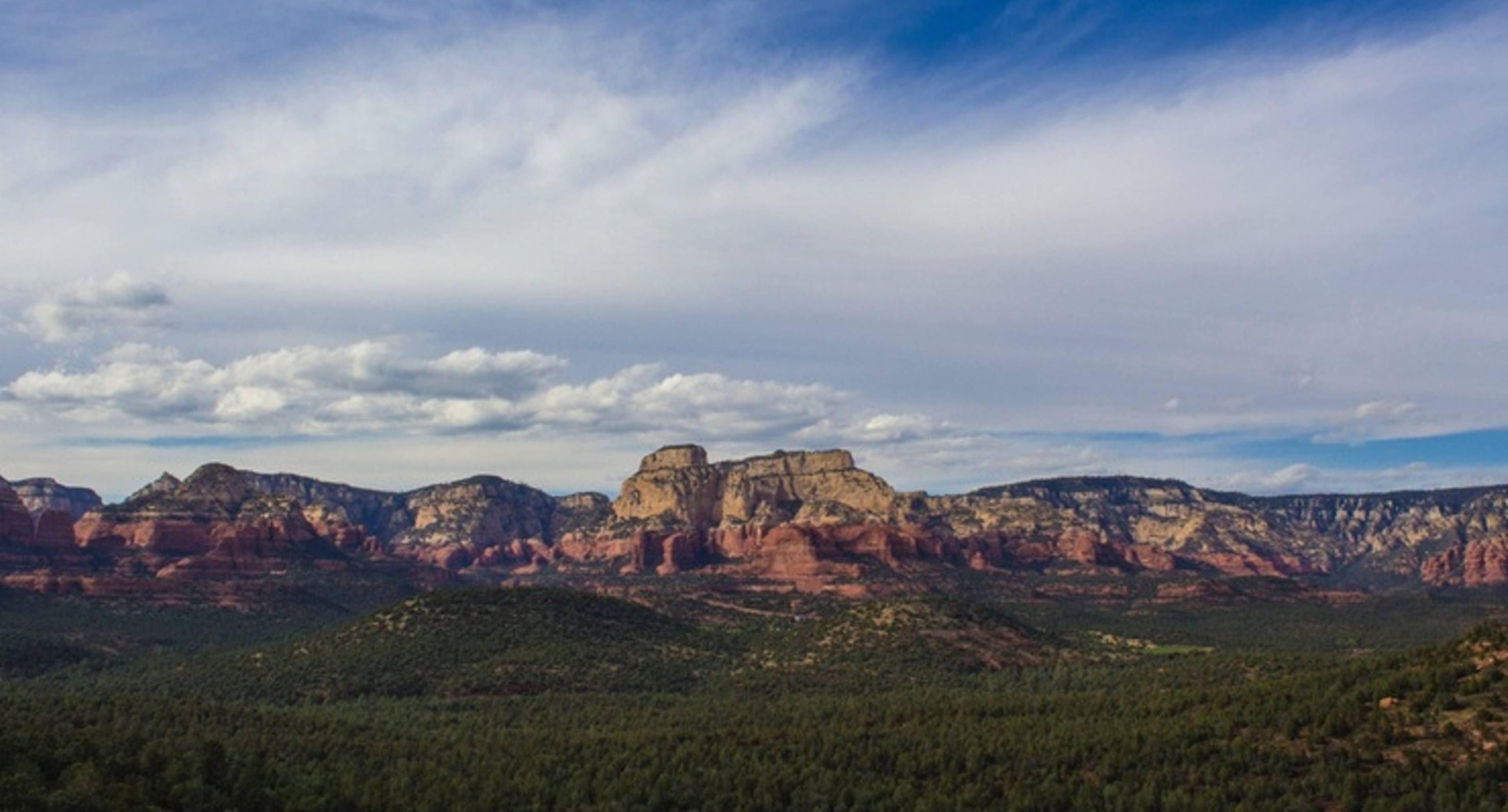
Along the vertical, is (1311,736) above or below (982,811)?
above

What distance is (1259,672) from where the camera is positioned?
140750 mm

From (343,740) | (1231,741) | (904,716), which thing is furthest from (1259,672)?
(343,740)

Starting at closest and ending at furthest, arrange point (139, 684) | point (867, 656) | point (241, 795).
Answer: point (241, 795) → point (139, 684) → point (867, 656)

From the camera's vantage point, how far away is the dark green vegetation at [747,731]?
74812 millimetres

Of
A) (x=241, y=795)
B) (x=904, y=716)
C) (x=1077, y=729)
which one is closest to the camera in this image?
(x=241, y=795)

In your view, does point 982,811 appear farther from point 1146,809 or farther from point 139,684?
point 139,684

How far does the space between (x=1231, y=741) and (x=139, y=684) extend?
13491cm

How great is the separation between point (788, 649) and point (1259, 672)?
71.2 metres

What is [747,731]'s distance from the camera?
11125 cm

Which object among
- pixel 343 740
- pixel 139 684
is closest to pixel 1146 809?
pixel 343 740

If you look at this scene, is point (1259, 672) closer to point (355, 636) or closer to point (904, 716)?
point (904, 716)

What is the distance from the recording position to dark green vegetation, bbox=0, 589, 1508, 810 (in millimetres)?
74812

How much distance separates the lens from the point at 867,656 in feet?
576

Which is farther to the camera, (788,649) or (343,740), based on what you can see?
(788,649)
